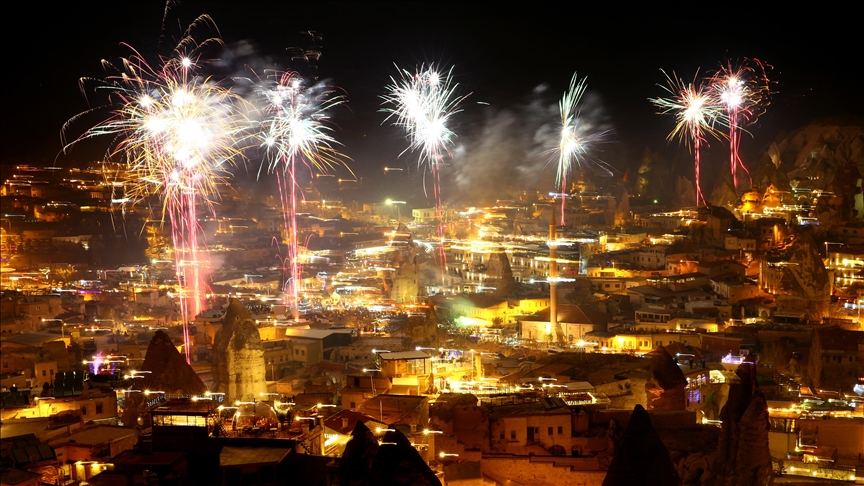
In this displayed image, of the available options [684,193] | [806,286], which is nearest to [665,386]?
[806,286]

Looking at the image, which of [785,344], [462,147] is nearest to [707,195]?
[462,147]

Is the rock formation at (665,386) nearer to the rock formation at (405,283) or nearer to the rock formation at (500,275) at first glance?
the rock formation at (500,275)

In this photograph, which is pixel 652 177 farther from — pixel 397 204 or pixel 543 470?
pixel 543 470

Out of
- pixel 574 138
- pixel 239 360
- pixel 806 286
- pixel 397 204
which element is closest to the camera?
pixel 239 360

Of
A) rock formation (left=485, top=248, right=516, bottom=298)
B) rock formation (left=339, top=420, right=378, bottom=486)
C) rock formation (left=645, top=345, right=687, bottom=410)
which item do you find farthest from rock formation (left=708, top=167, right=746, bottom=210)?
rock formation (left=339, top=420, right=378, bottom=486)

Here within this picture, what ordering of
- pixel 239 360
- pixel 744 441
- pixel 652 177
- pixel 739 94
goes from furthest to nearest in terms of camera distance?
1. pixel 652 177
2. pixel 739 94
3. pixel 239 360
4. pixel 744 441

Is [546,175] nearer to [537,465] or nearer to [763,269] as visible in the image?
[763,269]
